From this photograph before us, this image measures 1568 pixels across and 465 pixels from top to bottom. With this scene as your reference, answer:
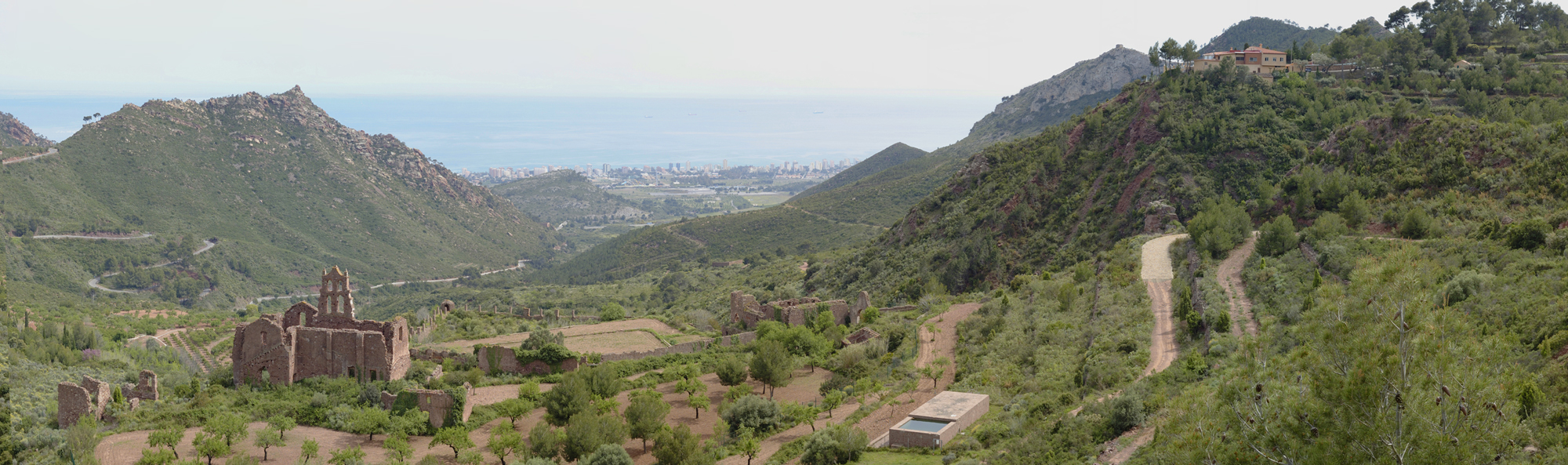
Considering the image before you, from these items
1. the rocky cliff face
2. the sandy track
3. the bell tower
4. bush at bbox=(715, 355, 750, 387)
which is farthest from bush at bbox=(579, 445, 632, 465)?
the rocky cliff face

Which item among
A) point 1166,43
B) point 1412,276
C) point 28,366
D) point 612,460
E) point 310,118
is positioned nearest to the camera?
point 1412,276

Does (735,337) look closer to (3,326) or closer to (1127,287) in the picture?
(1127,287)

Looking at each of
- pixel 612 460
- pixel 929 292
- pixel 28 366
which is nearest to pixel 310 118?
pixel 28 366

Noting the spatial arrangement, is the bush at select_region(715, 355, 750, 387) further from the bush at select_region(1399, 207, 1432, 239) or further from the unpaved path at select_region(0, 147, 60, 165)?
the unpaved path at select_region(0, 147, 60, 165)

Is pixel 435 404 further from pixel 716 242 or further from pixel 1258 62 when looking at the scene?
pixel 716 242

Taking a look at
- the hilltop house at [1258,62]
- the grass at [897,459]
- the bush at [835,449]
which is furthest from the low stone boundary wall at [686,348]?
the hilltop house at [1258,62]
